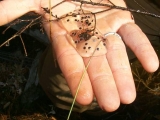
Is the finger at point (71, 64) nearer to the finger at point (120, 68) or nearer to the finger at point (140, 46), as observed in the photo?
the finger at point (120, 68)

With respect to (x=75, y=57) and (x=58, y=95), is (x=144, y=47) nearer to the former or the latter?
(x=75, y=57)

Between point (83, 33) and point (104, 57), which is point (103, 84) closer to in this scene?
point (104, 57)

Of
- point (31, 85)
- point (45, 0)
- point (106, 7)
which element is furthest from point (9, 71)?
point (106, 7)

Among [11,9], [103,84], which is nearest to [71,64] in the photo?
[103,84]

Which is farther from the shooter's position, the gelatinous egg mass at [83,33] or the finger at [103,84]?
the gelatinous egg mass at [83,33]

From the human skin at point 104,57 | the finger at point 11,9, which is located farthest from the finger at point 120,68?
the finger at point 11,9

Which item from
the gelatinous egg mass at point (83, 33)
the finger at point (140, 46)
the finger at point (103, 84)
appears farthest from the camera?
the gelatinous egg mass at point (83, 33)

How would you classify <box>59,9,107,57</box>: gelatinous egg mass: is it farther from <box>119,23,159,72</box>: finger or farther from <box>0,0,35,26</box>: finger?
<box>0,0,35,26</box>: finger
